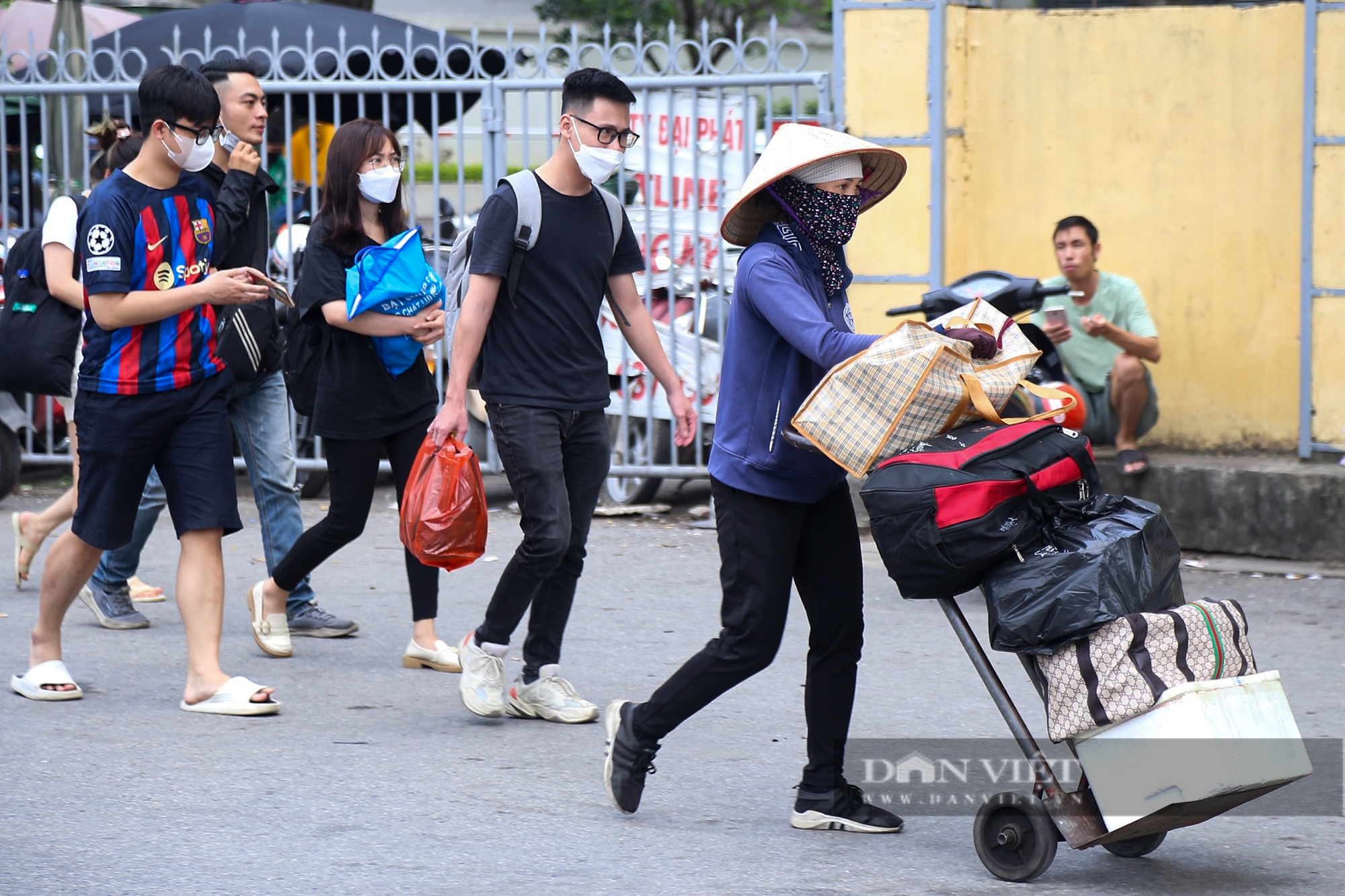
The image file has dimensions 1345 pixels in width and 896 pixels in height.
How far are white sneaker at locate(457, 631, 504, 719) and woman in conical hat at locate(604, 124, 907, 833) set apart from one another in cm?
85

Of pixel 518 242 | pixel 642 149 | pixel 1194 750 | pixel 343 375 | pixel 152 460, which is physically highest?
pixel 642 149

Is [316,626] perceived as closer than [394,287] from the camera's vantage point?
No

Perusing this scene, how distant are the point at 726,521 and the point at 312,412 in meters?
2.11

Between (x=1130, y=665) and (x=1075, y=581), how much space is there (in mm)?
200

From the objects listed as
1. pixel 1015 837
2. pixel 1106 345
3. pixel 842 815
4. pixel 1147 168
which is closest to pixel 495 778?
pixel 842 815

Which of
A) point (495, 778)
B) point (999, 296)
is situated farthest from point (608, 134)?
point (999, 296)

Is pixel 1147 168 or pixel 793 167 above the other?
pixel 1147 168

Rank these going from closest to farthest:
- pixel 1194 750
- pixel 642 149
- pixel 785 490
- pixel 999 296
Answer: pixel 1194 750 → pixel 785 490 → pixel 999 296 → pixel 642 149

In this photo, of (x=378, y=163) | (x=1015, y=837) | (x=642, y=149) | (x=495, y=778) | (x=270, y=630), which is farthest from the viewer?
(x=642, y=149)

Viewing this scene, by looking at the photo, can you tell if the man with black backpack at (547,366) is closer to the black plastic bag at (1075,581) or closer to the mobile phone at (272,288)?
the mobile phone at (272,288)

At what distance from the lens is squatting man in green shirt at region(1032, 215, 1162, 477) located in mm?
7035

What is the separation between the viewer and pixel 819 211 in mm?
3697

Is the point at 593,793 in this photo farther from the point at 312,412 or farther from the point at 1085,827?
the point at 312,412

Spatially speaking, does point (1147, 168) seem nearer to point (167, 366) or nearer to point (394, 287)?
point (394, 287)
